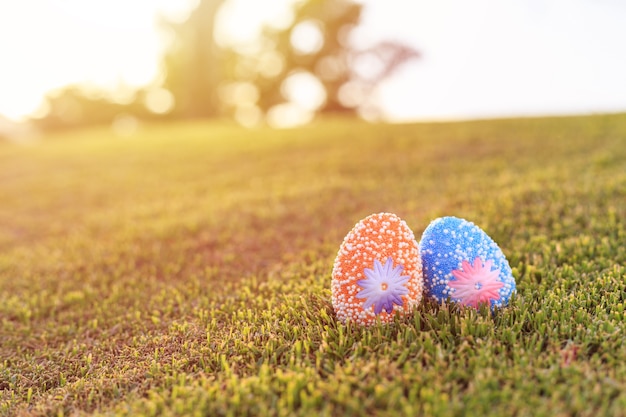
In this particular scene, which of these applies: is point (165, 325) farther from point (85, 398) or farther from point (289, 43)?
point (289, 43)

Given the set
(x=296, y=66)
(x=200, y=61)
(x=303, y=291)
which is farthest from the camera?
(x=296, y=66)

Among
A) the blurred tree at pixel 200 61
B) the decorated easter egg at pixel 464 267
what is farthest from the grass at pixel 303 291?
the blurred tree at pixel 200 61

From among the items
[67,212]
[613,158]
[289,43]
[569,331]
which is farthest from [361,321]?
[289,43]

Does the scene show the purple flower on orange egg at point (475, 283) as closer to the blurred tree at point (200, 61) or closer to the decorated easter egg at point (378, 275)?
the decorated easter egg at point (378, 275)

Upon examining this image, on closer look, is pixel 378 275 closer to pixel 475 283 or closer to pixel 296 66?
pixel 475 283

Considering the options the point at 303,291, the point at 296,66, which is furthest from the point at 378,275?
the point at 296,66

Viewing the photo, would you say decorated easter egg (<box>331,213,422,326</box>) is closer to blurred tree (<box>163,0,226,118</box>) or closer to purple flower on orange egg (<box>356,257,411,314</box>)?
purple flower on orange egg (<box>356,257,411,314</box>)

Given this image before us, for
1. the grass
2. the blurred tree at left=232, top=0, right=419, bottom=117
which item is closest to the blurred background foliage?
the blurred tree at left=232, top=0, right=419, bottom=117
